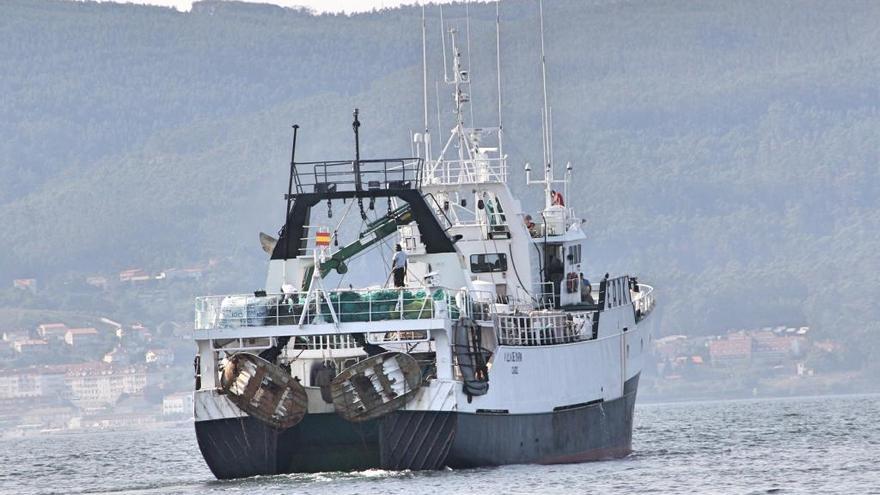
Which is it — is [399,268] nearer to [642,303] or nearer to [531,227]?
[531,227]

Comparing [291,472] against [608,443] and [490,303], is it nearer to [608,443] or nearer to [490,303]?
[490,303]

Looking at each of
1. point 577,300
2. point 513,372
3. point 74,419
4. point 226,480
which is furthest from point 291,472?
point 74,419

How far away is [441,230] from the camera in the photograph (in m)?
53.9

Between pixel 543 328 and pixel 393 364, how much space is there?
5.79 m

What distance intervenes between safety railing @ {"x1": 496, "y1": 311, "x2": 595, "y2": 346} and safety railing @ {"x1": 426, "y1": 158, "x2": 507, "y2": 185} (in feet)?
16.1

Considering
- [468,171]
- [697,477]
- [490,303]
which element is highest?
[468,171]

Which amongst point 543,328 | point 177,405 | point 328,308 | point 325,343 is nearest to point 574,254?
point 543,328

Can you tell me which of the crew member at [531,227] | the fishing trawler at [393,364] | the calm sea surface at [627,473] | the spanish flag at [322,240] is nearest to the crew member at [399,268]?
the fishing trawler at [393,364]

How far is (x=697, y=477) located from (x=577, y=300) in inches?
448

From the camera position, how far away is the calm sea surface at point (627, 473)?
48094mm

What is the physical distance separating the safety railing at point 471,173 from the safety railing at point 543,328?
492cm

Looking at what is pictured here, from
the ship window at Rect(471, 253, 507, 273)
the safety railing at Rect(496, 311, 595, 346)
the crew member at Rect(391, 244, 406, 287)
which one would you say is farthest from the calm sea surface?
the ship window at Rect(471, 253, 507, 273)

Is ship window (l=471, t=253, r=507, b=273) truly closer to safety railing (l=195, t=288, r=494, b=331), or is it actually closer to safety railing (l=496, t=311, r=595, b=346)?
safety railing (l=496, t=311, r=595, b=346)

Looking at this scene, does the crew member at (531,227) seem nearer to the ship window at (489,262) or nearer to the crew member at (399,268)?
the ship window at (489,262)
